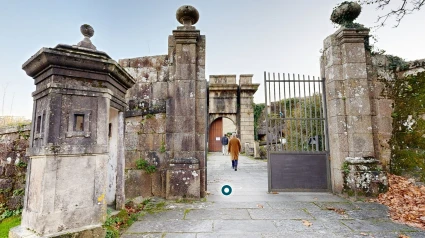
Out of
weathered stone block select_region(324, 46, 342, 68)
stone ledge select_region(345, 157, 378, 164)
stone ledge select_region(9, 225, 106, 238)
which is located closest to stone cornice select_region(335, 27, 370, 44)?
weathered stone block select_region(324, 46, 342, 68)

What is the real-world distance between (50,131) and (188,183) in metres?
2.60

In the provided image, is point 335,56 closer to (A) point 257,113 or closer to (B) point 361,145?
(B) point 361,145

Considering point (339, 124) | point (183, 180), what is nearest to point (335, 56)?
point (339, 124)

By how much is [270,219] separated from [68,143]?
2832 mm

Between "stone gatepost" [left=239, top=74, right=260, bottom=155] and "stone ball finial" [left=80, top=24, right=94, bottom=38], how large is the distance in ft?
45.8

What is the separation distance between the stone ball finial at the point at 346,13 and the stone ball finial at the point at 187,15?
123 inches

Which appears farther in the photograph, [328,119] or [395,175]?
[328,119]

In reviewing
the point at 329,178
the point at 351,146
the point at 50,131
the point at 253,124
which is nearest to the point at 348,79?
the point at 351,146

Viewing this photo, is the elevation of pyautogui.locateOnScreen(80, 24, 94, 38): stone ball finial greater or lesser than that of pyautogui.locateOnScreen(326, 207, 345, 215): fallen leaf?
greater

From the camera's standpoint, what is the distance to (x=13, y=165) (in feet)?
15.4

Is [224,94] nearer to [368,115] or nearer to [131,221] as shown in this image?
[368,115]

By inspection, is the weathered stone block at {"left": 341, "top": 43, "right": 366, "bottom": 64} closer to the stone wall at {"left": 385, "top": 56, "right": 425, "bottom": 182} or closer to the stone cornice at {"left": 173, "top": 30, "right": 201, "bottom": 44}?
the stone wall at {"left": 385, "top": 56, "right": 425, "bottom": 182}

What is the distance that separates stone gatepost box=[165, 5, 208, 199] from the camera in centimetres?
440

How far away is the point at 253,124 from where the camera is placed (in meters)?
16.7
